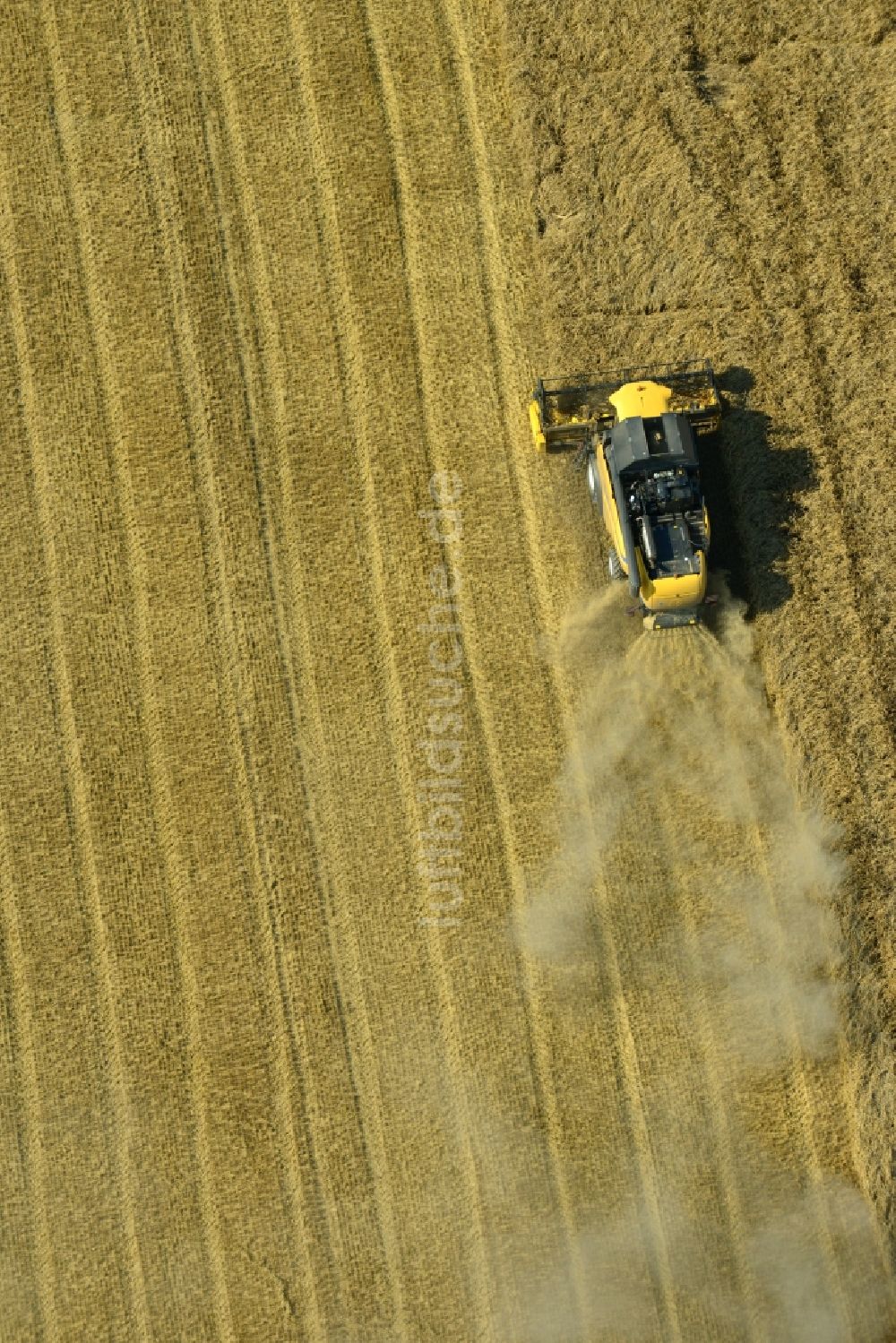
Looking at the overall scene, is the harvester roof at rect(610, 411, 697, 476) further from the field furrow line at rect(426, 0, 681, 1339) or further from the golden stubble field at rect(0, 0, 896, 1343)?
the field furrow line at rect(426, 0, 681, 1339)

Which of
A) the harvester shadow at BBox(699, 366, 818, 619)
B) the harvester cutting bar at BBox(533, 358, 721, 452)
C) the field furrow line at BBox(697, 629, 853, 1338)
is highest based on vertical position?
the harvester cutting bar at BBox(533, 358, 721, 452)

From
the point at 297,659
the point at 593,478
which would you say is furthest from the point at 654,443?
the point at 297,659

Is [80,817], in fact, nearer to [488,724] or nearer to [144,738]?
[144,738]

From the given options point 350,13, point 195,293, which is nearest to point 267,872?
point 195,293

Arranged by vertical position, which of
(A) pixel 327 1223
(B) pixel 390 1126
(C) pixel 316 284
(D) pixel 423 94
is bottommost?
(A) pixel 327 1223

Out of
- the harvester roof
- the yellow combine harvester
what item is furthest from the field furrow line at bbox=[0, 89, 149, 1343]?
the harvester roof

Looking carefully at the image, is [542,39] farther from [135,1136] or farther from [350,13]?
[135,1136]

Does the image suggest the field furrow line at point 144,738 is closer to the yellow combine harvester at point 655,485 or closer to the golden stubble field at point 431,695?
the golden stubble field at point 431,695
